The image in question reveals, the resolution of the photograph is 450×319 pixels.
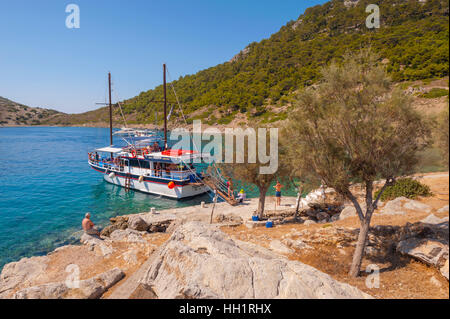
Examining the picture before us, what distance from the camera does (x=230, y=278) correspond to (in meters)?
4.79

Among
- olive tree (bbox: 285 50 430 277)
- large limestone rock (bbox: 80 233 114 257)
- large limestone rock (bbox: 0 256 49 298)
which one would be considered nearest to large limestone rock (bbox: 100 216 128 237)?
large limestone rock (bbox: 80 233 114 257)

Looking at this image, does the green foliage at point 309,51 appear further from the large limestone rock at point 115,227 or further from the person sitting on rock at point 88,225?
the person sitting on rock at point 88,225

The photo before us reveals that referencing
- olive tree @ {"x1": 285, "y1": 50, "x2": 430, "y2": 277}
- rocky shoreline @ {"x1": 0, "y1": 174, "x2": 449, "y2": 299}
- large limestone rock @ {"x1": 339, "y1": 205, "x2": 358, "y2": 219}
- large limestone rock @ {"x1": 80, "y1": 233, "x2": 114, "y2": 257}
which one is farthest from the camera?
large limestone rock @ {"x1": 339, "y1": 205, "x2": 358, "y2": 219}

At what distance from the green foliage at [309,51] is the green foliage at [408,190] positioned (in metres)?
21.9

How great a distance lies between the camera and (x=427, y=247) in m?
6.74

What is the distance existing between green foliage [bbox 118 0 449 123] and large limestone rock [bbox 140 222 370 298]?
33.8m

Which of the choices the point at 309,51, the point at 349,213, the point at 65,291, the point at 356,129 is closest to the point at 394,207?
the point at 349,213

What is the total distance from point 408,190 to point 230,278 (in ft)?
44.9

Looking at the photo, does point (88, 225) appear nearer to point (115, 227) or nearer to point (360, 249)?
point (115, 227)

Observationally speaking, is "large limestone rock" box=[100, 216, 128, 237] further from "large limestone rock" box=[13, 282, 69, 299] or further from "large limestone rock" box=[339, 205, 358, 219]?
"large limestone rock" box=[339, 205, 358, 219]

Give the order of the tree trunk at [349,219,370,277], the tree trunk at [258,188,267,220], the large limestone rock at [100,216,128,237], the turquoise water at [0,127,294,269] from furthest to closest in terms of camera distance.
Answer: the large limestone rock at [100,216,128,237]
the turquoise water at [0,127,294,269]
the tree trunk at [258,188,267,220]
the tree trunk at [349,219,370,277]

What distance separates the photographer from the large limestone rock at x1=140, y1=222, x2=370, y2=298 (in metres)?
4.55

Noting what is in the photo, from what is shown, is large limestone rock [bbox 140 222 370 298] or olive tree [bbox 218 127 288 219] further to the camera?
olive tree [bbox 218 127 288 219]
